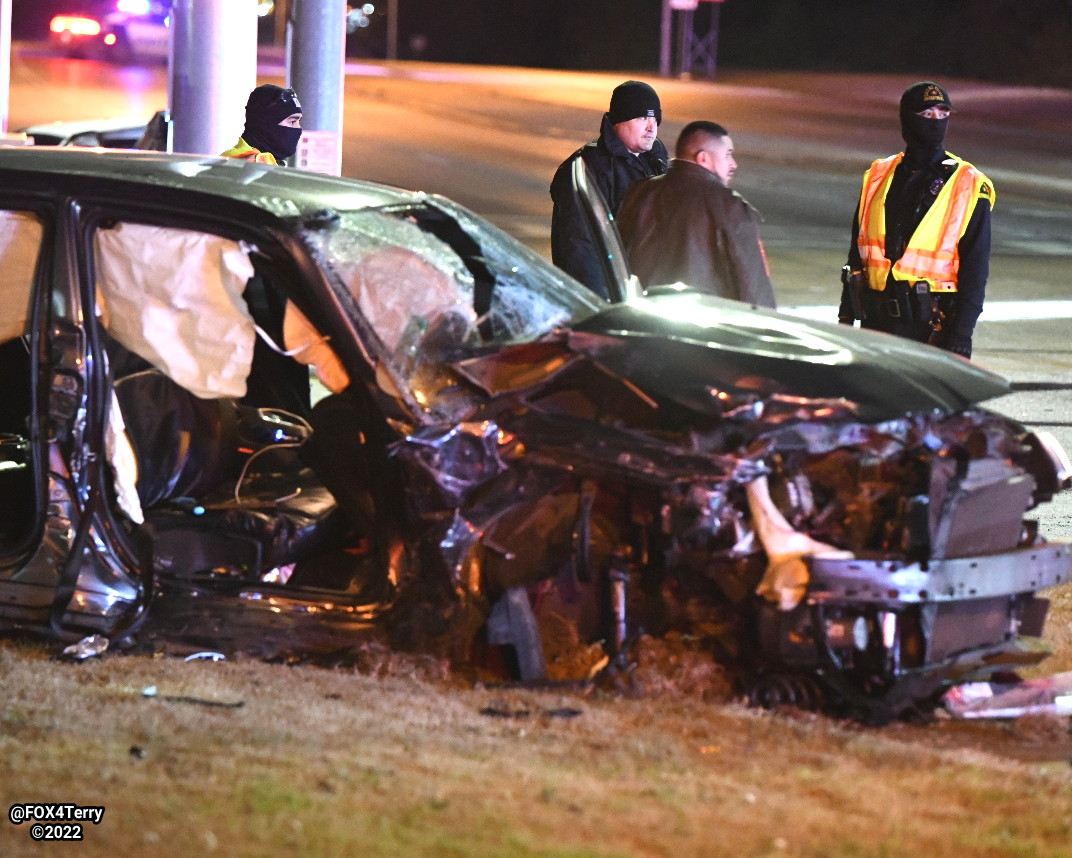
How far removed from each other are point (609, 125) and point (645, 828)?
14.8 ft

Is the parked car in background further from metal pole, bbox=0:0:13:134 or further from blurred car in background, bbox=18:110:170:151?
metal pole, bbox=0:0:13:134

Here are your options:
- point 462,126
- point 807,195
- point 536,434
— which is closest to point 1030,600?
point 536,434

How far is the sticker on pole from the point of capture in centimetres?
973

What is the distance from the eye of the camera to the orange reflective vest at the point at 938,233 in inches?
264

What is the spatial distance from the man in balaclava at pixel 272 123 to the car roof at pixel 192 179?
7.56 ft

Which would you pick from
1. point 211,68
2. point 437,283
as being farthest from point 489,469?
point 211,68

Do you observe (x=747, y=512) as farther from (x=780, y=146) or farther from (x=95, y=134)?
(x=780, y=146)

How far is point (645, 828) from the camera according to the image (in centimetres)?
369

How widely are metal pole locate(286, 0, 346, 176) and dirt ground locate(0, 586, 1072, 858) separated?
5.62 metres

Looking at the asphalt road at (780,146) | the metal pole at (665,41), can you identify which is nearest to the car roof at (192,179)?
the asphalt road at (780,146)

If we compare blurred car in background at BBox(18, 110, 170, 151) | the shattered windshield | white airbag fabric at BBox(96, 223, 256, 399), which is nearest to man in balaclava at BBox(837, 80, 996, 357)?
the shattered windshield

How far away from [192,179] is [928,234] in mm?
3203

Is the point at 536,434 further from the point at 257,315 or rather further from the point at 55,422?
the point at 55,422

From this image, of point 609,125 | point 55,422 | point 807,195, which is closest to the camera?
point 55,422
